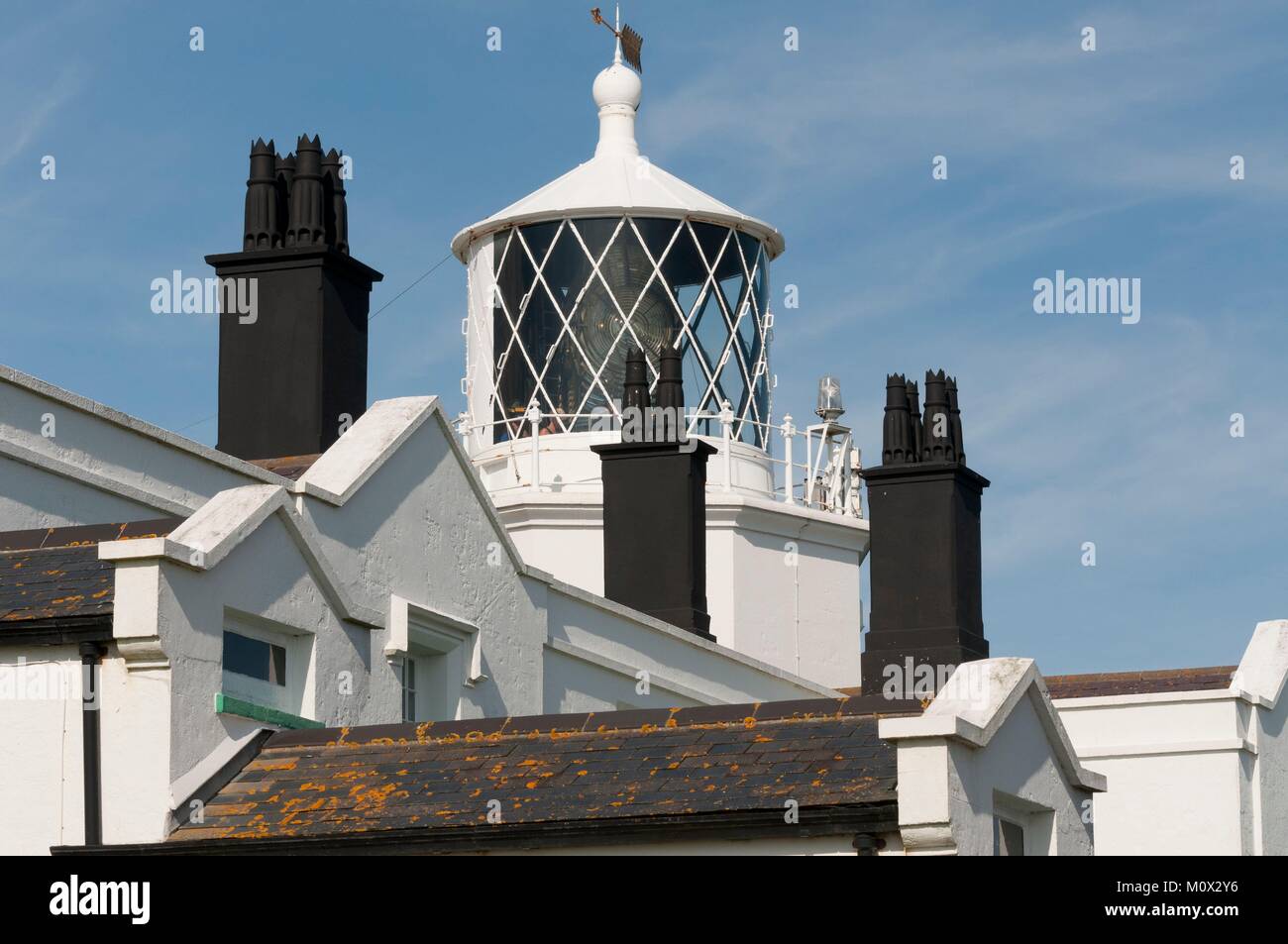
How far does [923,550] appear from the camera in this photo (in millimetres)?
27406

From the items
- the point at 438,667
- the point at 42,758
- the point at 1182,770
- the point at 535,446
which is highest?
the point at 535,446

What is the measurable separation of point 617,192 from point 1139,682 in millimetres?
9350

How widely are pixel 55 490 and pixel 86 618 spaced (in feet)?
12.0

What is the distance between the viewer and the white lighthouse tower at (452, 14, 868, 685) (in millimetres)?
30844

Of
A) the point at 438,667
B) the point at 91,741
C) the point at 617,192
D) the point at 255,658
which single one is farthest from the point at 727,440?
the point at 91,741

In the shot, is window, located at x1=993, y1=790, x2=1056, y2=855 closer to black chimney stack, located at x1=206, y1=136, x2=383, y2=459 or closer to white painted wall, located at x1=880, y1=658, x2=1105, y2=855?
white painted wall, located at x1=880, y1=658, x2=1105, y2=855

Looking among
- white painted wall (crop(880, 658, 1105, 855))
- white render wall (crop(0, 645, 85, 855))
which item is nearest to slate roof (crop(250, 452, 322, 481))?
white render wall (crop(0, 645, 85, 855))

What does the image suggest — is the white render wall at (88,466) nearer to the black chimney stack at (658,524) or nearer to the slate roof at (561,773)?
the slate roof at (561,773)

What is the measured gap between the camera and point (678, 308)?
105 feet

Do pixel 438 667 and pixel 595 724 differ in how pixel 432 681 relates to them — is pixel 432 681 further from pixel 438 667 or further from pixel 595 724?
pixel 595 724

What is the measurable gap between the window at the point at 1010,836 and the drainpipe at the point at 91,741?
5.70 metres
